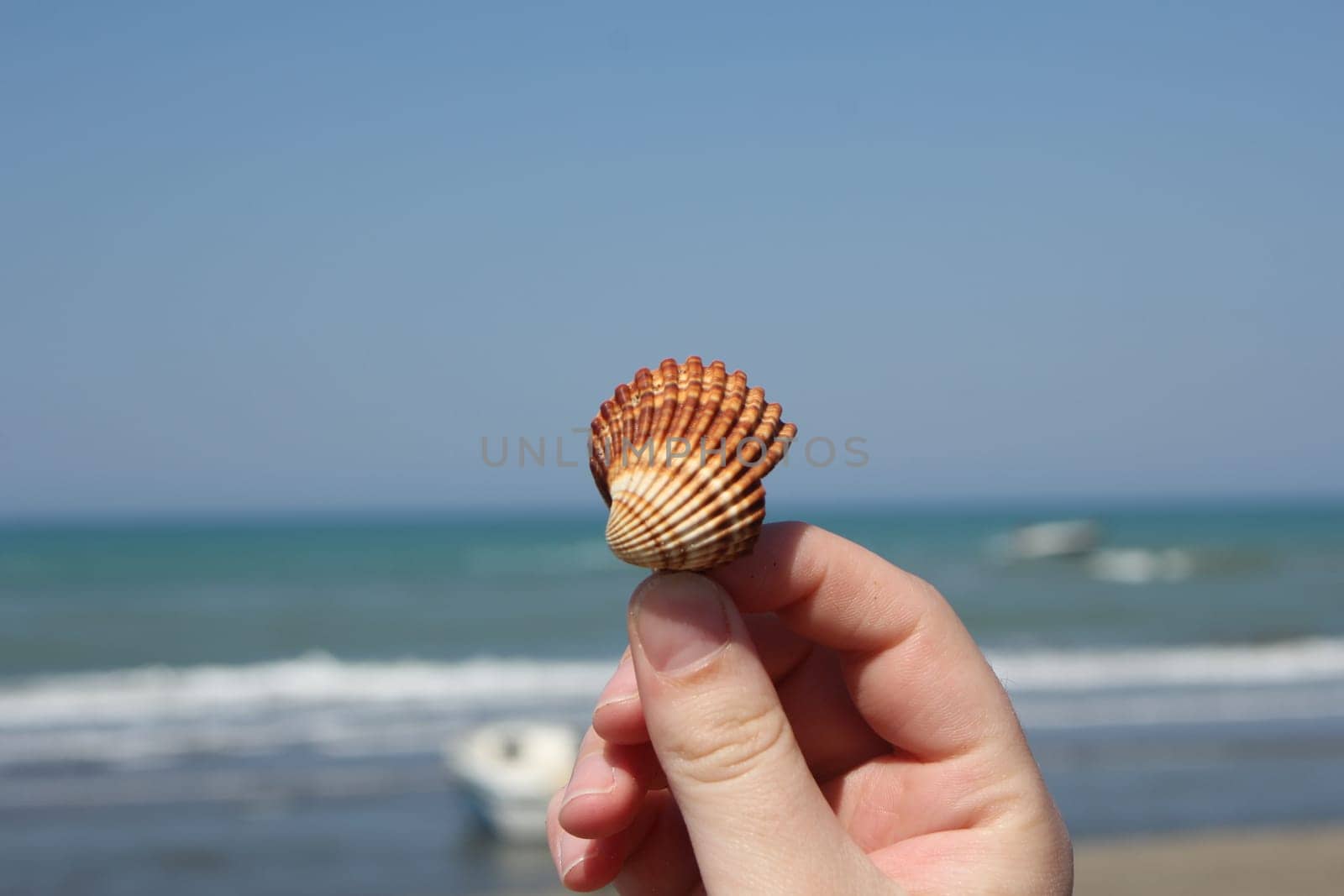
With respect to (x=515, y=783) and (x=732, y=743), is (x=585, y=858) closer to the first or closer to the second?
(x=732, y=743)

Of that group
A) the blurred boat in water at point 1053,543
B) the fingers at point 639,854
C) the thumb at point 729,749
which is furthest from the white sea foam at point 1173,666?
the blurred boat in water at point 1053,543

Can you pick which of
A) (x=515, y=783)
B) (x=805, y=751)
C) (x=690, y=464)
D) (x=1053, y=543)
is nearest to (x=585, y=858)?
(x=805, y=751)

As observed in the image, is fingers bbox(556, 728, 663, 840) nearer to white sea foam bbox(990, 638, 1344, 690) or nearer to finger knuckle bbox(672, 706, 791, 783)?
finger knuckle bbox(672, 706, 791, 783)

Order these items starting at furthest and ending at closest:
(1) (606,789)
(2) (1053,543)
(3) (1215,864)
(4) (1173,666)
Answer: (2) (1053,543), (4) (1173,666), (3) (1215,864), (1) (606,789)

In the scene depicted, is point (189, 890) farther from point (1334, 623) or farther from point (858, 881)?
point (1334, 623)

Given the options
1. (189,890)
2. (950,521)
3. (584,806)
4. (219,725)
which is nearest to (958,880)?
(584,806)

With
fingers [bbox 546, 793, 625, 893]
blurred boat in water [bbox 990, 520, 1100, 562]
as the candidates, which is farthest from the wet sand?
blurred boat in water [bbox 990, 520, 1100, 562]
